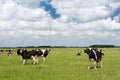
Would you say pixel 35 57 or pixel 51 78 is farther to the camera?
pixel 35 57

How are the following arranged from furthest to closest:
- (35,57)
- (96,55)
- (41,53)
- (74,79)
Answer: (41,53) → (35,57) → (96,55) → (74,79)

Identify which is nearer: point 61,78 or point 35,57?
point 61,78

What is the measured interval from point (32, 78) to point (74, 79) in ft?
10.1

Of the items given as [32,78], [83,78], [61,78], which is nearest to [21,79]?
[32,78]

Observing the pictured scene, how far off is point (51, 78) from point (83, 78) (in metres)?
2.32

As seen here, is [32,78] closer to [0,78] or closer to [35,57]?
[0,78]

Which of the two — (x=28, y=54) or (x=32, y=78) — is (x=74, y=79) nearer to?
(x=32, y=78)

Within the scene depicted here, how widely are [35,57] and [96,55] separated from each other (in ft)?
30.8

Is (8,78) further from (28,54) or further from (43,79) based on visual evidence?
(28,54)

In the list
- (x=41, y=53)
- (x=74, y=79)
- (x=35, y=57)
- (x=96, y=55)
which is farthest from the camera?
(x=41, y=53)

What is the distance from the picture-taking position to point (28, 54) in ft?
121

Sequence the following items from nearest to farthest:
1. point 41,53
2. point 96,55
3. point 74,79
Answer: point 74,79 → point 96,55 → point 41,53

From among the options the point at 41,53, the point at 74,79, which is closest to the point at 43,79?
the point at 74,79

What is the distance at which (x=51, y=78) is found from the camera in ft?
68.8
